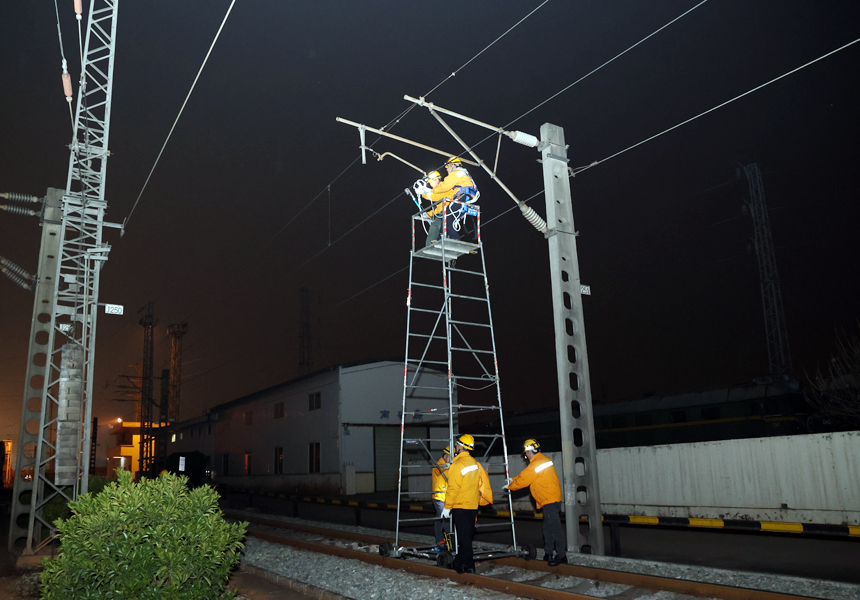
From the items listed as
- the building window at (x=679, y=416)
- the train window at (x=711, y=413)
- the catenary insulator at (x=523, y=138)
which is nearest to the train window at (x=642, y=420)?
the building window at (x=679, y=416)

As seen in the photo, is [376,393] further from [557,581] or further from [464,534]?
[557,581]

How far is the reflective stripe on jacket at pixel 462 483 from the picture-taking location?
9.58 meters

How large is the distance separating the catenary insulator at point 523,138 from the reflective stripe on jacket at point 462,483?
6158 millimetres

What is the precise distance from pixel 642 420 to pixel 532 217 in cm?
2056

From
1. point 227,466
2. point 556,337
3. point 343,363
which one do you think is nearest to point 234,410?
point 227,466

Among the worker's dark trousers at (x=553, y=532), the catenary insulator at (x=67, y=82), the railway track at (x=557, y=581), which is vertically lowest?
the railway track at (x=557, y=581)

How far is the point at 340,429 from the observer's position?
31.9 metres

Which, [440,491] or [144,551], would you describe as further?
[440,491]

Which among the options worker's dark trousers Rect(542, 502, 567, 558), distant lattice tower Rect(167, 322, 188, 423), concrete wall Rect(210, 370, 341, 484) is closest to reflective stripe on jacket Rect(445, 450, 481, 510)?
worker's dark trousers Rect(542, 502, 567, 558)

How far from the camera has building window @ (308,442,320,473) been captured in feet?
112

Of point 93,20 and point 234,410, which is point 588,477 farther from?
point 234,410

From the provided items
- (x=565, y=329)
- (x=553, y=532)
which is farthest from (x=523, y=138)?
(x=553, y=532)

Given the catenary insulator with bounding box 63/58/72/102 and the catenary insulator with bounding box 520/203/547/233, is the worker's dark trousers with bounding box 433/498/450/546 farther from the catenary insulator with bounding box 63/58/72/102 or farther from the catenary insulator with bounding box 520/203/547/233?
the catenary insulator with bounding box 63/58/72/102

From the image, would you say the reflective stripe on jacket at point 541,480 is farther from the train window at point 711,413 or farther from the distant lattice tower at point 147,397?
the distant lattice tower at point 147,397
